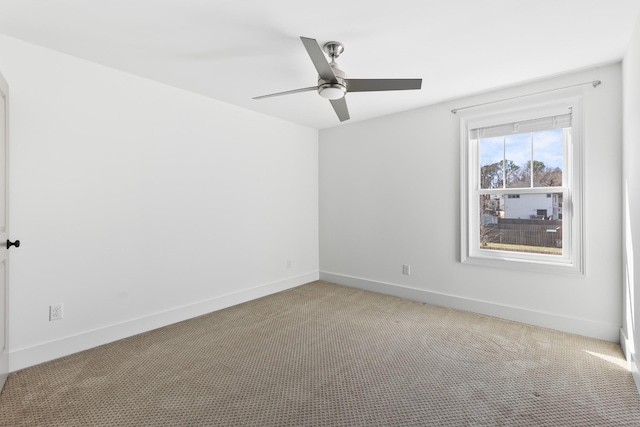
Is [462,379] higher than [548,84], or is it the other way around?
[548,84]

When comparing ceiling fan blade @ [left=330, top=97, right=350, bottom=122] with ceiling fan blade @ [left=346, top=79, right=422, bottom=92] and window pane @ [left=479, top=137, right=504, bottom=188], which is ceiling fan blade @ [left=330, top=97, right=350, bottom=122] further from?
window pane @ [left=479, top=137, right=504, bottom=188]

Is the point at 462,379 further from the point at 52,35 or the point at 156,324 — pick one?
the point at 52,35

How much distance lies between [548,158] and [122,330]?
435 cm

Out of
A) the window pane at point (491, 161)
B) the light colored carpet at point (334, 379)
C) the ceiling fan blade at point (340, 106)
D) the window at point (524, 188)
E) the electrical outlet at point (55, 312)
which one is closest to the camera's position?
the light colored carpet at point (334, 379)

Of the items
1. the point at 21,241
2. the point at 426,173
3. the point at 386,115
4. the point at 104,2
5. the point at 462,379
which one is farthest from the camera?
the point at 386,115

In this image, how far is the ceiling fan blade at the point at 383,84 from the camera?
219 centimetres

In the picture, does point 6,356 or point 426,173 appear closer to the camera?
point 6,356

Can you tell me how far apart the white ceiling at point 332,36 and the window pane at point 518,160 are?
1.91 ft

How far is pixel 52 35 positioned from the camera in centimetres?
220

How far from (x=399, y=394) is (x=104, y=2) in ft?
9.87

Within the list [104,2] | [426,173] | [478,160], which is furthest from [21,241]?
[478,160]

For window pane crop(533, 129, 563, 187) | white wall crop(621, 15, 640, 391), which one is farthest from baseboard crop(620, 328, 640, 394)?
window pane crop(533, 129, 563, 187)

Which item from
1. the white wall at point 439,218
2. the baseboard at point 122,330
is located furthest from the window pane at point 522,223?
the baseboard at point 122,330

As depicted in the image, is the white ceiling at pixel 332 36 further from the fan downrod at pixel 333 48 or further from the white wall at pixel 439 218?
the white wall at pixel 439 218
